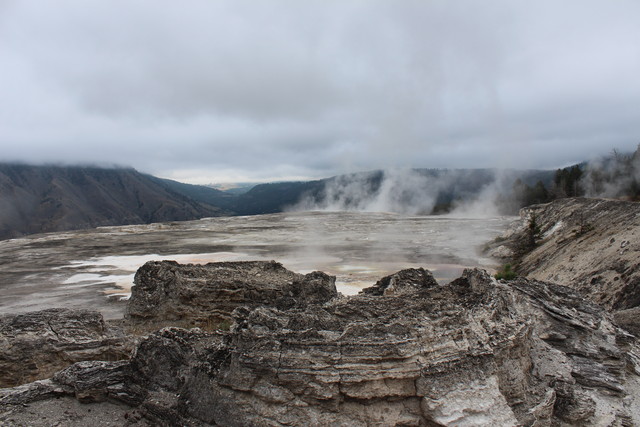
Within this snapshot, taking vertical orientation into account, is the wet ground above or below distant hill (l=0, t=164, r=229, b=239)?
below

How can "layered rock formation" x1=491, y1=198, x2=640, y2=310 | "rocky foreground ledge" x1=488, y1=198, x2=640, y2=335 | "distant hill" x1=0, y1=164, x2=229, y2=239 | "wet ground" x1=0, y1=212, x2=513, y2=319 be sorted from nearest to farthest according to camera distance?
"rocky foreground ledge" x1=488, y1=198, x2=640, y2=335, "layered rock formation" x1=491, y1=198, x2=640, y2=310, "wet ground" x1=0, y1=212, x2=513, y2=319, "distant hill" x1=0, y1=164, x2=229, y2=239

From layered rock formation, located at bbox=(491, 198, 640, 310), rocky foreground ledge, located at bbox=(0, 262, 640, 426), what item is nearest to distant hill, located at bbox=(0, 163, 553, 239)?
layered rock formation, located at bbox=(491, 198, 640, 310)

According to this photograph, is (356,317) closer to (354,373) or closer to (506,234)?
(354,373)

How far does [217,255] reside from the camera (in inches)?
1270

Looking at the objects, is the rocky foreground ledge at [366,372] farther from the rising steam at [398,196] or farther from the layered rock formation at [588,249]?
the rising steam at [398,196]

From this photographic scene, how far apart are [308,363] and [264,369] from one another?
2.33ft

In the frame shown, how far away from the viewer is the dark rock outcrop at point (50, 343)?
28.9 ft

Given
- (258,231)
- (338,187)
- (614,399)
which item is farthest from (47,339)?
A: (338,187)

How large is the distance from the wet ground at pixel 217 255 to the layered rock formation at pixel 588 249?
11.4ft

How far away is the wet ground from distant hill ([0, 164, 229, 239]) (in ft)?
261

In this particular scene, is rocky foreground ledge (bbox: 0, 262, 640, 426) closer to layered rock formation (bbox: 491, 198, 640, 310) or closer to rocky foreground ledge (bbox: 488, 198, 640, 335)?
rocky foreground ledge (bbox: 488, 198, 640, 335)

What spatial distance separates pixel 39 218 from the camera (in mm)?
115938

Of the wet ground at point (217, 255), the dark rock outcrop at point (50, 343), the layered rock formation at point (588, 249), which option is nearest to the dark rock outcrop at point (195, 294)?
the dark rock outcrop at point (50, 343)

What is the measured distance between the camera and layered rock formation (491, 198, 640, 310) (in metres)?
14.9
